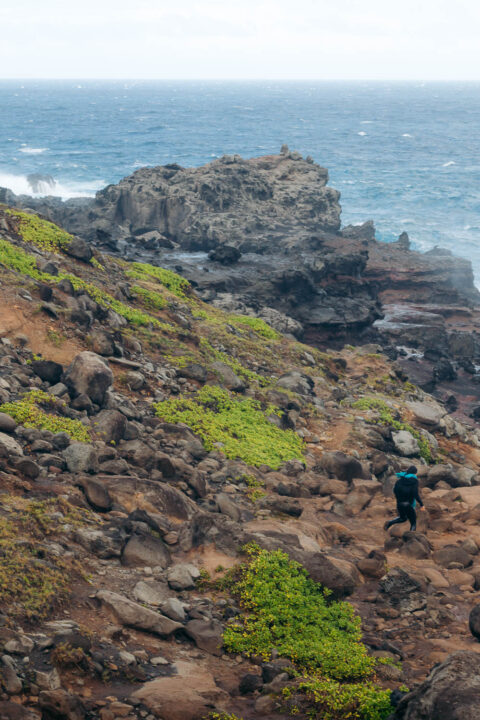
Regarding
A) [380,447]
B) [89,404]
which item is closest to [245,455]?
[89,404]

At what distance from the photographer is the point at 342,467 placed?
1473cm

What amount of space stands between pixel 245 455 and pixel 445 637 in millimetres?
5967

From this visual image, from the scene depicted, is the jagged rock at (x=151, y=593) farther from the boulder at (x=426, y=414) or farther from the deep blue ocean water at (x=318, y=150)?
the deep blue ocean water at (x=318, y=150)

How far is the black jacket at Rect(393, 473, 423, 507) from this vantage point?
12.5 meters

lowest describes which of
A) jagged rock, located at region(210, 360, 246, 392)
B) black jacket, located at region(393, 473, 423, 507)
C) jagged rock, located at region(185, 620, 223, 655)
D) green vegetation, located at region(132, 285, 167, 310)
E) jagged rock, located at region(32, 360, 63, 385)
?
black jacket, located at region(393, 473, 423, 507)

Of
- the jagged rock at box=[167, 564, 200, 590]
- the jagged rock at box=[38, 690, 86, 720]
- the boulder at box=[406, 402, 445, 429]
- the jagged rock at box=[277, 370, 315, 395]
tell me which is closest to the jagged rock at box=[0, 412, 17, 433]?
the jagged rock at box=[167, 564, 200, 590]

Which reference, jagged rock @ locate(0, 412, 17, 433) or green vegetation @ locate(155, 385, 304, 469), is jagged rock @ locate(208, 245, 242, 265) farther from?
jagged rock @ locate(0, 412, 17, 433)

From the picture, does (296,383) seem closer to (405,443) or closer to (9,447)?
(405,443)

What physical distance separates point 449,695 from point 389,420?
1275 centimetres

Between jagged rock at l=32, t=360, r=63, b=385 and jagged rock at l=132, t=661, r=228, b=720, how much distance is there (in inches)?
293

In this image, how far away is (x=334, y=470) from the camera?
14781 mm

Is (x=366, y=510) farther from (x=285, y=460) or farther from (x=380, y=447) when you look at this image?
(x=380, y=447)

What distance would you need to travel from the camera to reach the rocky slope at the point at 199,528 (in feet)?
22.1

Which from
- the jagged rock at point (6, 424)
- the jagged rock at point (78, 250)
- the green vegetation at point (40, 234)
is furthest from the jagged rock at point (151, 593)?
the jagged rock at point (78, 250)
